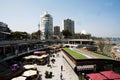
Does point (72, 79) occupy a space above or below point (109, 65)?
below

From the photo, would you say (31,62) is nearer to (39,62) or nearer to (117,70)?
(39,62)

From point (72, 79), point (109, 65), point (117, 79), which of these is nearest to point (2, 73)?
point (72, 79)

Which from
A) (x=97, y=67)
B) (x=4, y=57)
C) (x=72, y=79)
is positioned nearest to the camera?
(x=72, y=79)

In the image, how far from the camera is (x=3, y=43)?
3856 cm

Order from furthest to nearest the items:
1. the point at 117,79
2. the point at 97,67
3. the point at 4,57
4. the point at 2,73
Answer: the point at 4,57 → the point at 97,67 → the point at 2,73 → the point at 117,79

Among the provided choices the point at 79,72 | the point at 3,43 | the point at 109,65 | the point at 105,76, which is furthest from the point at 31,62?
the point at 105,76

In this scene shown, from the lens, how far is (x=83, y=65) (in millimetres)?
33156

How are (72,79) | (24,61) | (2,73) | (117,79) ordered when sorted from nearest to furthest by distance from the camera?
(117,79) < (2,73) < (72,79) < (24,61)

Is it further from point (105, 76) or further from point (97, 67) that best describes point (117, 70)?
point (105, 76)

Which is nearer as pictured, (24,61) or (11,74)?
(11,74)

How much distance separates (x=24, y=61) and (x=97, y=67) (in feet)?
72.9

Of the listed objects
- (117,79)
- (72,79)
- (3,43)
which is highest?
(3,43)

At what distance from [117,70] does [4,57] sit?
22995 mm

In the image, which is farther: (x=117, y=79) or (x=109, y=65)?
(x=109, y=65)
